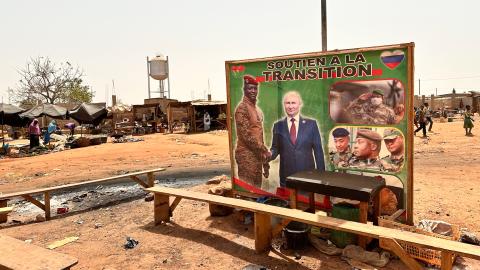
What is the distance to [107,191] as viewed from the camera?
1042 cm

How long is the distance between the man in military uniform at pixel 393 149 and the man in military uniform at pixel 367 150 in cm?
11

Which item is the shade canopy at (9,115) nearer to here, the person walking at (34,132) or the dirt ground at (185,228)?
the person walking at (34,132)

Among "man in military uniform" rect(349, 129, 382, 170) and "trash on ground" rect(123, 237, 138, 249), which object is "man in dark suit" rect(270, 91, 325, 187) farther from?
"trash on ground" rect(123, 237, 138, 249)

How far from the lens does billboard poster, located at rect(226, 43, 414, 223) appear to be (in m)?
5.59

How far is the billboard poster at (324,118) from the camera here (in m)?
5.59

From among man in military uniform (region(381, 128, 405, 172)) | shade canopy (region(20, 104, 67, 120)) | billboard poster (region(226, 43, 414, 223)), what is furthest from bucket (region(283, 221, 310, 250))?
shade canopy (region(20, 104, 67, 120))

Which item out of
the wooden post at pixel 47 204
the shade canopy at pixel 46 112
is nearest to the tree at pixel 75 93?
the shade canopy at pixel 46 112

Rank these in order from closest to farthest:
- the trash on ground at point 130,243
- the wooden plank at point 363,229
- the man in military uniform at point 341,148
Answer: the wooden plank at point 363,229 → the trash on ground at point 130,243 → the man in military uniform at point 341,148

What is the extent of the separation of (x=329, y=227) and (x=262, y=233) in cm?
121

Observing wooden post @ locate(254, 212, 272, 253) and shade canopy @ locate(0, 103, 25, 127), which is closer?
wooden post @ locate(254, 212, 272, 253)

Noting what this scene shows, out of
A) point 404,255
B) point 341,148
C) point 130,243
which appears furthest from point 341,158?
point 130,243

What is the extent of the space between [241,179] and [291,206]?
1761mm

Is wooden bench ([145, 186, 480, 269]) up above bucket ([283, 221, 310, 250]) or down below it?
above

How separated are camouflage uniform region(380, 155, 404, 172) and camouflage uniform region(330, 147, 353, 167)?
0.55 m
